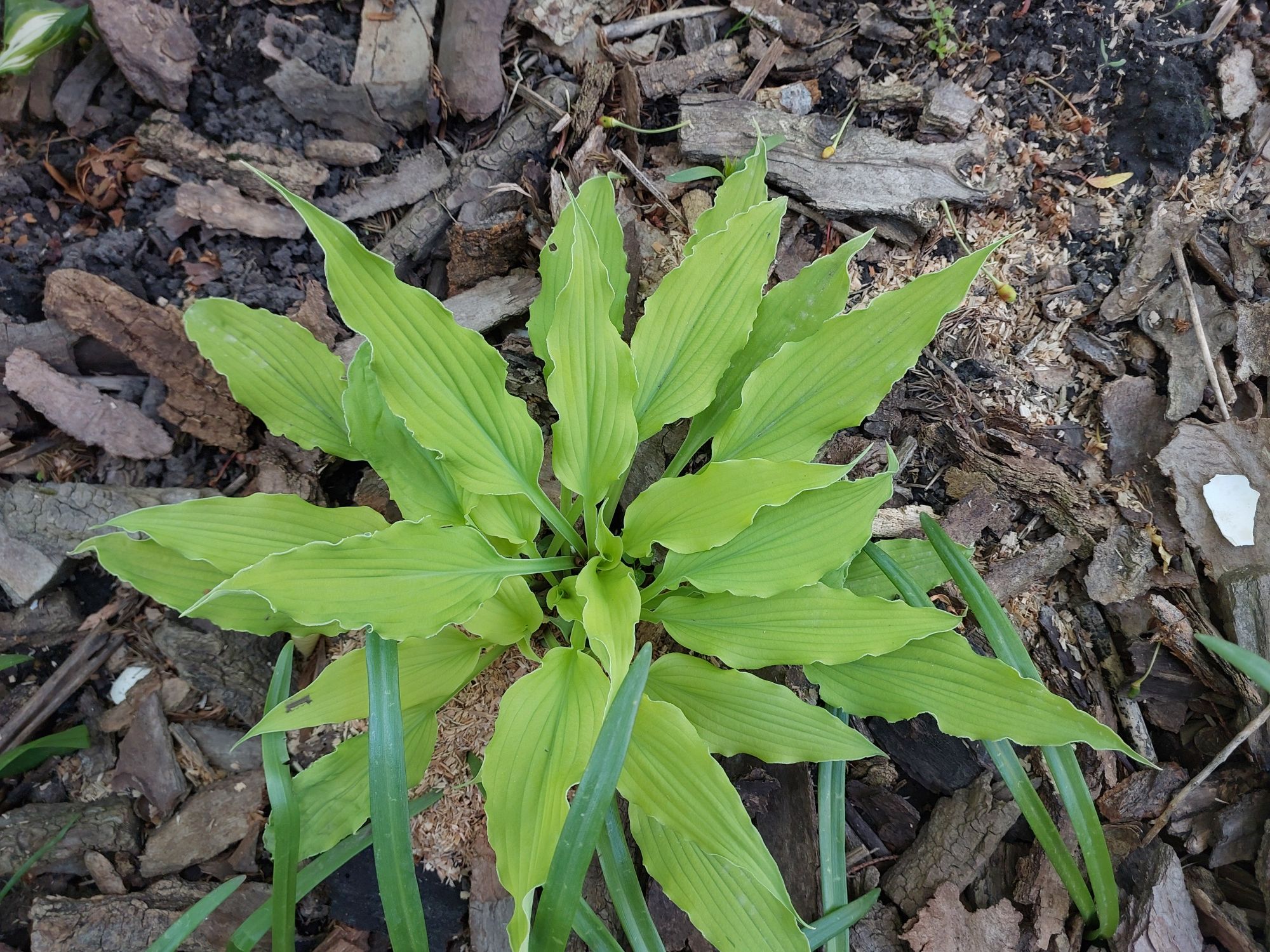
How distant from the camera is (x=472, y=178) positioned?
1.55 metres

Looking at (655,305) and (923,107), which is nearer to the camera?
(655,305)

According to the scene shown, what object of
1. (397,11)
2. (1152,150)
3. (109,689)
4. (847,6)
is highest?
(397,11)

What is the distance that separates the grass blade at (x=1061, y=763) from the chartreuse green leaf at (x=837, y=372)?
0.26 m

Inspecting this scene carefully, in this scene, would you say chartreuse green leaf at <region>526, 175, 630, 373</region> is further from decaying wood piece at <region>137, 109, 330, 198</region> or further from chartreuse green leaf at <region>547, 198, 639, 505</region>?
decaying wood piece at <region>137, 109, 330, 198</region>

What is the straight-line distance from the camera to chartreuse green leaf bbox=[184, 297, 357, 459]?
4.05ft

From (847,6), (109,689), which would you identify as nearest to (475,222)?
(847,6)

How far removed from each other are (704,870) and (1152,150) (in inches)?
66.0

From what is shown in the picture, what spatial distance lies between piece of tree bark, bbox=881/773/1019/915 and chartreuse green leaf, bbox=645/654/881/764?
36cm

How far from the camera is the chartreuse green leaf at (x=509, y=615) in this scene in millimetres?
1248

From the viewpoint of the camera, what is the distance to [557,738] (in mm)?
1086

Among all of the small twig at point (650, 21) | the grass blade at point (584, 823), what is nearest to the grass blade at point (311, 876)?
the grass blade at point (584, 823)

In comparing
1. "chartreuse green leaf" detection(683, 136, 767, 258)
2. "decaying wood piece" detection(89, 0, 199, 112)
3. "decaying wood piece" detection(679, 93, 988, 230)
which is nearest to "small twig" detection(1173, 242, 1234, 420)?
"decaying wood piece" detection(679, 93, 988, 230)

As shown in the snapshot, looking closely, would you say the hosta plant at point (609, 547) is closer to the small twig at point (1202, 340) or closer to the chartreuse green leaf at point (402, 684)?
the chartreuse green leaf at point (402, 684)

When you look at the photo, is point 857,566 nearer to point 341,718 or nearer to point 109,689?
point 341,718
